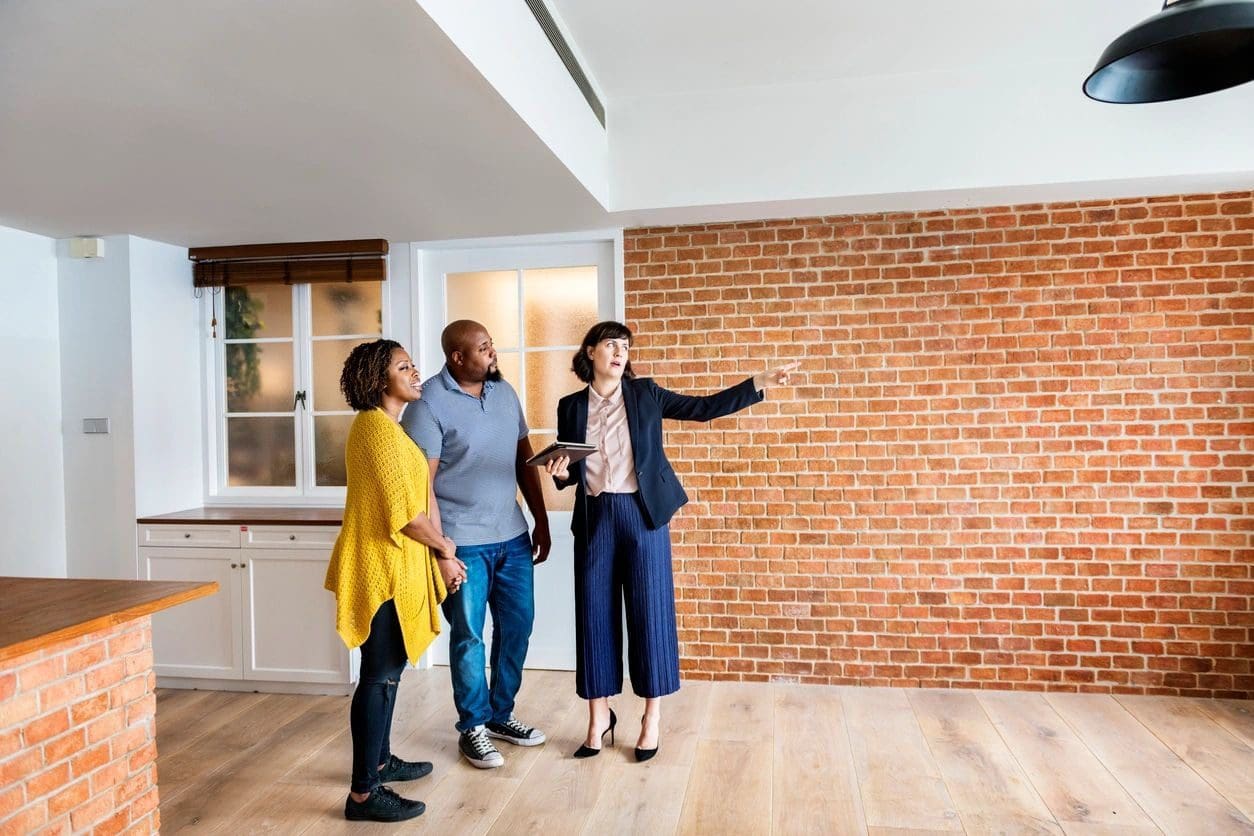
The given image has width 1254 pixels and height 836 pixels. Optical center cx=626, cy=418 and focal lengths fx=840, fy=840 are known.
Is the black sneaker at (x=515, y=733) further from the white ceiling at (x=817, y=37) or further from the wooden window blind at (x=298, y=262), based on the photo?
the white ceiling at (x=817, y=37)

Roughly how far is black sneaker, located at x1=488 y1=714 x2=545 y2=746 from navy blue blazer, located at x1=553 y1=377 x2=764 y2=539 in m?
0.83

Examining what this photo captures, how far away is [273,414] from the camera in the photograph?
4.63 meters

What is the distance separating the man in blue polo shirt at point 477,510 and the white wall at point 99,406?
A: 6.74ft

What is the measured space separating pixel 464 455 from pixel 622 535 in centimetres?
65

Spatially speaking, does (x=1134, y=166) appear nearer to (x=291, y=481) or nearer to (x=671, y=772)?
(x=671, y=772)

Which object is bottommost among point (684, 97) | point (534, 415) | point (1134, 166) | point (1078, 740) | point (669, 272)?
point (1078, 740)

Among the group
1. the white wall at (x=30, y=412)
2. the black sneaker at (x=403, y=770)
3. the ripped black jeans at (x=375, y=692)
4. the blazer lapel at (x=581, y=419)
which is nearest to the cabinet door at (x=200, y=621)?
the white wall at (x=30, y=412)

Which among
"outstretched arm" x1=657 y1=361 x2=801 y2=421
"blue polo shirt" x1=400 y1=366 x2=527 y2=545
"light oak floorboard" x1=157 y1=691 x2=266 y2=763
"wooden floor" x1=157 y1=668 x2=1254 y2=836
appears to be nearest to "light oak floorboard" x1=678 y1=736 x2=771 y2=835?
"wooden floor" x1=157 y1=668 x2=1254 y2=836

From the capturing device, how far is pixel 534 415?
4.39 metres

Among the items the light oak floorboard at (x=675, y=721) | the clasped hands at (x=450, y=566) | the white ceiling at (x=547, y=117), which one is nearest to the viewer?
the white ceiling at (x=547, y=117)

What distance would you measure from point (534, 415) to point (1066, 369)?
8.38 ft

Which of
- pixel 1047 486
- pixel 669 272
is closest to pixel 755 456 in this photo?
pixel 669 272

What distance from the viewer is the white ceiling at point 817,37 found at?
9.71 ft

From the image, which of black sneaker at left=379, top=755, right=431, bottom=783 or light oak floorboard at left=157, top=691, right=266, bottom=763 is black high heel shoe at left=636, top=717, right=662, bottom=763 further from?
light oak floorboard at left=157, top=691, right=266, bottom=763
